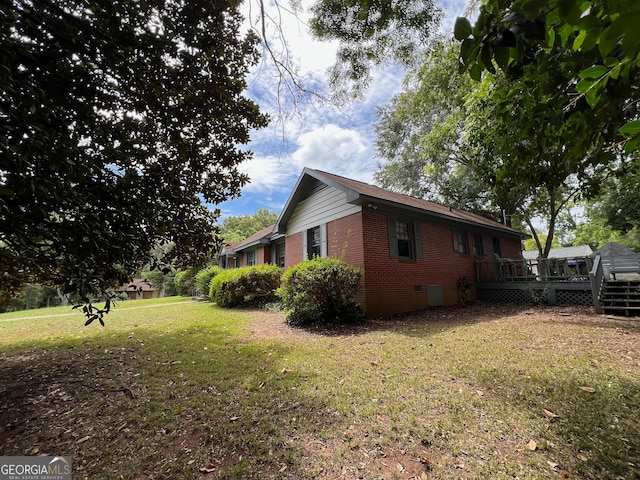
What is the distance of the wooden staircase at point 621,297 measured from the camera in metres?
7.60

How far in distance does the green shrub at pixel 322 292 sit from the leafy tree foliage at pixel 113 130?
12.3 feet

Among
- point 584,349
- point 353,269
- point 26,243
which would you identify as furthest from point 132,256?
point 584,349

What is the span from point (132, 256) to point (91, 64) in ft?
8.89

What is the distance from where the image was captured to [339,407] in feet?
10.6

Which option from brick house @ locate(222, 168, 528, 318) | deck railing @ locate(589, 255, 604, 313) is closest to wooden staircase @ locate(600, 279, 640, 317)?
deck railing @ locate(589, 255, 604, 313)

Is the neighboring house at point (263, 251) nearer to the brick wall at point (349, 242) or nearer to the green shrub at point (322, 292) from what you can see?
the brick wall at point (349, 242)

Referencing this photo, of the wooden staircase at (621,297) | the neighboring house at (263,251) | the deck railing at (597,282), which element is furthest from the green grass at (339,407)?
the neighboring house at (263,251)

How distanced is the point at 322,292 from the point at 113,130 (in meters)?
5.87

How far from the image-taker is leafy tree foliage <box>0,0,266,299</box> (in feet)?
8.41

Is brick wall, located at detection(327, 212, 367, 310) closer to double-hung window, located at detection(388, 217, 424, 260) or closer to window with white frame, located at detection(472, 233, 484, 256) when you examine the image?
double-hung window, located at detection(388, 217, 424, 260)

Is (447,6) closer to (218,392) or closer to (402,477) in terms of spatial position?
(402,477)

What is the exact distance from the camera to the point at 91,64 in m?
3.68

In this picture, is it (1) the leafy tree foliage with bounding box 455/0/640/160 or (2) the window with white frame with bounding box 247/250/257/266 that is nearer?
(1) the leafy tree foliage with bounding box 455/0/640/160

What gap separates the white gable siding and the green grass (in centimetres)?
487
